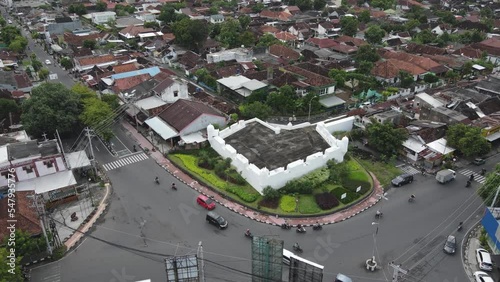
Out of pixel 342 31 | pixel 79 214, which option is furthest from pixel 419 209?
pixel 342 31

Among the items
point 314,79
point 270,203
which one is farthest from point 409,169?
point 314,79

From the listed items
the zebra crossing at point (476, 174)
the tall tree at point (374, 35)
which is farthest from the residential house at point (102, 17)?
the zebra crossing at point (476, 174)

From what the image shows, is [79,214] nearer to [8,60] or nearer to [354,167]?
[354,167]

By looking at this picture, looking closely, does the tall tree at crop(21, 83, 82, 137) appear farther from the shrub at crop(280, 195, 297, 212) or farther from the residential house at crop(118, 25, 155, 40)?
the residential house at crop(118, 25, 155, 40)

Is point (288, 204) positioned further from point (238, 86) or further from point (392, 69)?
point (392, 69)

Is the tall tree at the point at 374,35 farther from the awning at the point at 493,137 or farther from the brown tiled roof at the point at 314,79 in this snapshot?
the awning at the point at 493,137

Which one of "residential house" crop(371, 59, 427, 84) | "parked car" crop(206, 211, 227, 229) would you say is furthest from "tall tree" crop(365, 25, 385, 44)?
"parked car" crop(206, 211, 227, 229)
